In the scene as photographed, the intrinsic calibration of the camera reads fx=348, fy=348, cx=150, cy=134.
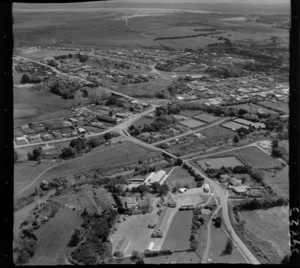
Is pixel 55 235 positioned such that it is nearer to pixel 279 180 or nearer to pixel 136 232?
pixel 136 232

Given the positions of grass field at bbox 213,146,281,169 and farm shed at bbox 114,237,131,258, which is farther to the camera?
grass field at bbox 213,146,281,169

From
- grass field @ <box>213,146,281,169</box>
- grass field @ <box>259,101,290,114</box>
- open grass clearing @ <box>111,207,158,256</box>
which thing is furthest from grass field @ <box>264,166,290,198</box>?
open grass clearing @ <box>111,207,158,256</box>

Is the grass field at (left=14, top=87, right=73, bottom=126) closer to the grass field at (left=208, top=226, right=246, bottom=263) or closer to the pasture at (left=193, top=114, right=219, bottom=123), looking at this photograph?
the pasture at (left=193, top=114, right=219, bottom=123)

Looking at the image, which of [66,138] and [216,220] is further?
[66,138]

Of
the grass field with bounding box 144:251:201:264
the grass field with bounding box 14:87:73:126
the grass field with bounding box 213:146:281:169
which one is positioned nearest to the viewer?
the grass field with bounding box 144:251:201:264

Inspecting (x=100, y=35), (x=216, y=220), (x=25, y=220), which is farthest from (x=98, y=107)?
(x=216, y=220)

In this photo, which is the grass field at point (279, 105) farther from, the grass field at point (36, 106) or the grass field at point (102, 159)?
the grass field at point (36, 106)

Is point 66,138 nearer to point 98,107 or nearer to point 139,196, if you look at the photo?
point 98,107
